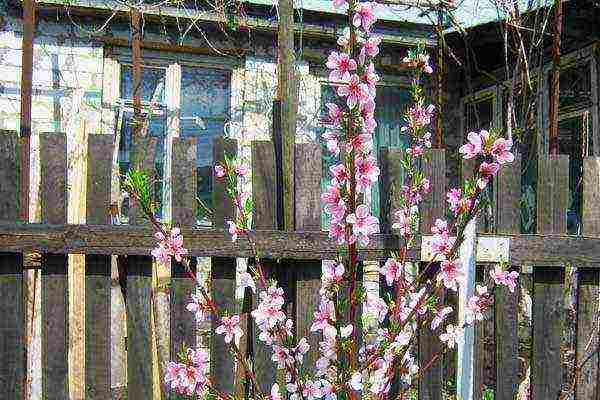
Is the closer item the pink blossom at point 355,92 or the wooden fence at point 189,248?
the pink blossom at point 355,92

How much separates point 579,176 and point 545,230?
3.87 meters

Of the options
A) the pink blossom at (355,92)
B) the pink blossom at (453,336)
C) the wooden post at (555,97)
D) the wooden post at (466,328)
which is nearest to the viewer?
the pink blossom at (355,92)

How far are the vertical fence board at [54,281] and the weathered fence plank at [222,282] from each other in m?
0.58

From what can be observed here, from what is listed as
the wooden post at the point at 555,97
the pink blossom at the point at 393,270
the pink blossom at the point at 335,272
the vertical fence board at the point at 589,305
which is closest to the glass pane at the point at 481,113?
the wooden post at the point at 555,97

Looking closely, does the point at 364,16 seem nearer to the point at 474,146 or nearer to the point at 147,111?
the point at 474,146

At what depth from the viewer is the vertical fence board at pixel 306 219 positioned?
96.7 inches

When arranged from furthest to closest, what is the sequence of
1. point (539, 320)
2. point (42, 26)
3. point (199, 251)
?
point (42, 26), point (539, 320), point (199, 251)

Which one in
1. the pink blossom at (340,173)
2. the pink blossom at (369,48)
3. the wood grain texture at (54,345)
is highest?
the pink blossom at (369,48)

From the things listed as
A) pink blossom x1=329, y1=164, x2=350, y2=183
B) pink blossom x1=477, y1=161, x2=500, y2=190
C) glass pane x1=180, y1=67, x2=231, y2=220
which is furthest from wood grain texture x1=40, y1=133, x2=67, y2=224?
glass pane x1=180, y1=67, x2=231, y2=220

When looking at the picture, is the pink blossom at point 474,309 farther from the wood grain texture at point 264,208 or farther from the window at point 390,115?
the window at point 390,115

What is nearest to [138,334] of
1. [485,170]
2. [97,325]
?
[97,325]

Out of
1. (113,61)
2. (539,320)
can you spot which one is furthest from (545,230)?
(113,61)

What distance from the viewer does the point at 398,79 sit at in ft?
23.8

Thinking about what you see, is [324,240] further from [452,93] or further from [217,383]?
[452,93]
